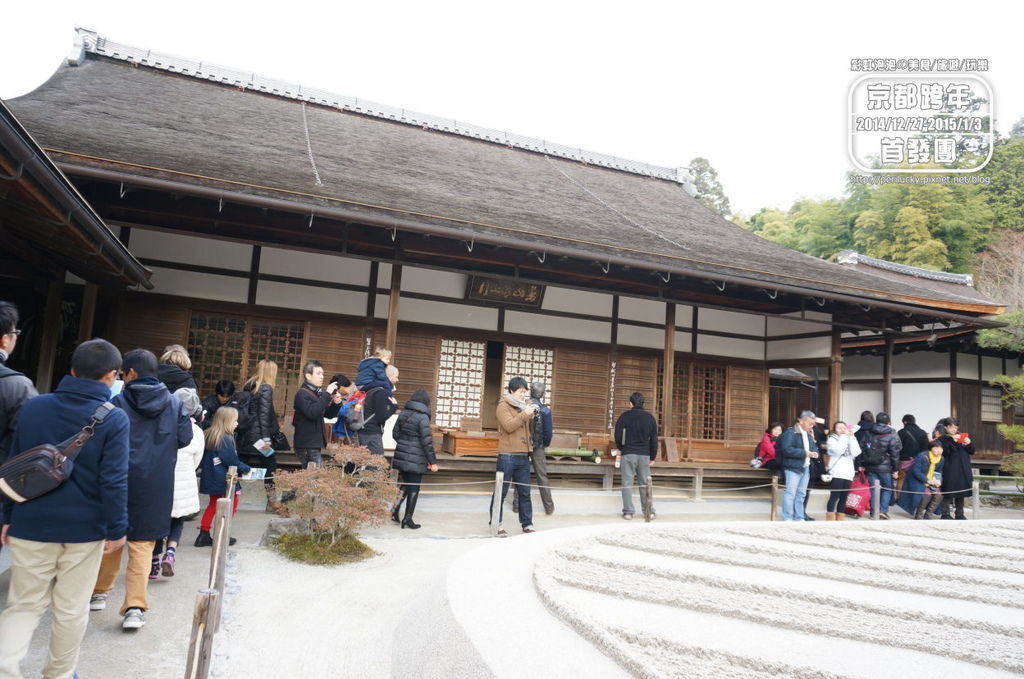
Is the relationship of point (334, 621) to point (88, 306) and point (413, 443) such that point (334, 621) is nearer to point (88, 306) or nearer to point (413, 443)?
point (413, 443)

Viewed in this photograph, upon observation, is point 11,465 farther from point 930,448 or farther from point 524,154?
point 524,154

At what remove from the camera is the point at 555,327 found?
34.7 ft

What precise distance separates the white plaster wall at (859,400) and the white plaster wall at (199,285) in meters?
15.2

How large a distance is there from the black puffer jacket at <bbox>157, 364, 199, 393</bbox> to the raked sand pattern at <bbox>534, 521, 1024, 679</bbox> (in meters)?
2.74

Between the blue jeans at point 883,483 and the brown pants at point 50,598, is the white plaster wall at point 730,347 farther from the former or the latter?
the brown pants at point 50,598

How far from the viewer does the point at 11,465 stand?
2.48 m

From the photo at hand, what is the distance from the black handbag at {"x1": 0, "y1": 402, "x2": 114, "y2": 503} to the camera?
248 cm

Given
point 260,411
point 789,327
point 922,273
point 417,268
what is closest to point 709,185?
point 922,273

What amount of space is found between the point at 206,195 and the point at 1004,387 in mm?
17516

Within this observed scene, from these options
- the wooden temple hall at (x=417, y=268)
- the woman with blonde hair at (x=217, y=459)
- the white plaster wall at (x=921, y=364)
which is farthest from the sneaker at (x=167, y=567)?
the white plaster wall at (x=921, y=364)

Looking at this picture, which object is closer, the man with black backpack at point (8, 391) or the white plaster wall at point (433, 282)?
the man with black backpack at point (8, 391)

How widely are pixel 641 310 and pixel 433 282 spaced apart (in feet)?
12.5

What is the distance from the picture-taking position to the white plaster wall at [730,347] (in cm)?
1168

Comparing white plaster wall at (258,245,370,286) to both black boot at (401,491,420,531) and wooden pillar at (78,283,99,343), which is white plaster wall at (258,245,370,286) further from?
black boot at (401,491,420,531)
